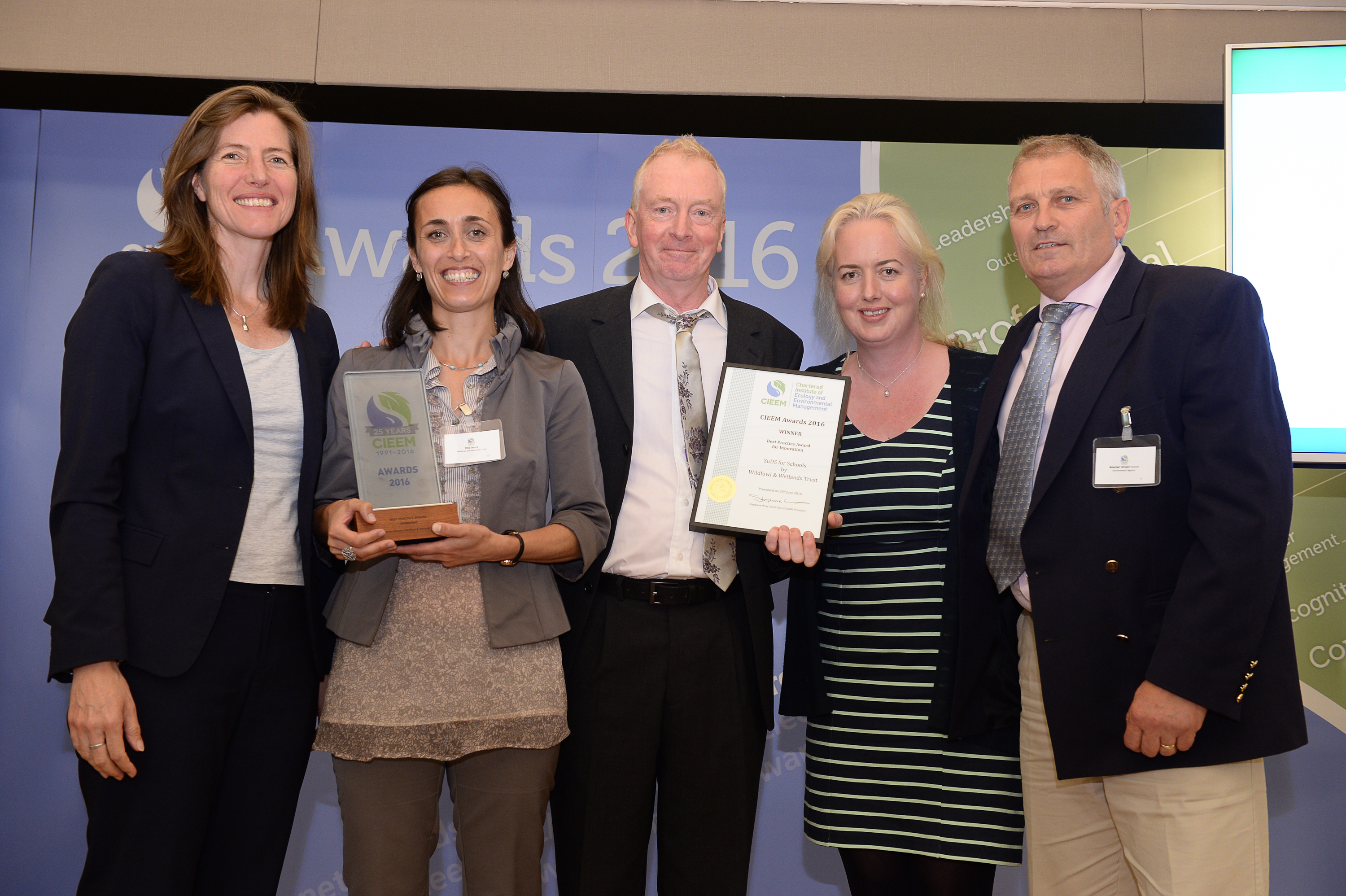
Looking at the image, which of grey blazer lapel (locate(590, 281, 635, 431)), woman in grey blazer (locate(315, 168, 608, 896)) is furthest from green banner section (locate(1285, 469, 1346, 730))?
woman in grey blazer (locate(315, 168, 608, 896))

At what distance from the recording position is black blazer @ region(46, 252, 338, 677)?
5.53 ft

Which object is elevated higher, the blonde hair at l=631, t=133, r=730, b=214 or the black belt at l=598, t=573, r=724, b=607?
the blonde hair at l=631, t=133, r=730, b=214

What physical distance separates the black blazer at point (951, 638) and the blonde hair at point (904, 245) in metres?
0.12

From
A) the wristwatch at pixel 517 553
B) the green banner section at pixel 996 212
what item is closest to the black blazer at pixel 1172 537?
the wristwatch at pixel 517 553

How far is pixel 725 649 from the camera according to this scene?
87.5 inches

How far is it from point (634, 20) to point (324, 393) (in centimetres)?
235

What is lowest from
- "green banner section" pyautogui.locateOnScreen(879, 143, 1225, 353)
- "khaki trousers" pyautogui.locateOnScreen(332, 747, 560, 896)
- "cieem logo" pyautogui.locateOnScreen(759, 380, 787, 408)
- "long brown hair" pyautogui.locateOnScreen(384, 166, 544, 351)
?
"khaki trousers" pyautogui.locateOnScreen(332, 747, 560, 896)

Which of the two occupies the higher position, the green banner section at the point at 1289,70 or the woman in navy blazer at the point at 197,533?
the green banner section at the point at 1289,70

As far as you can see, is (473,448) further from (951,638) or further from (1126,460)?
(1126,460)

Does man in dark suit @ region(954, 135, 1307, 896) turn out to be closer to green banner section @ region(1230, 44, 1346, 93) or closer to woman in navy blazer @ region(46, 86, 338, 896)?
green banner section @ region(1230, 44, 1346, 93)

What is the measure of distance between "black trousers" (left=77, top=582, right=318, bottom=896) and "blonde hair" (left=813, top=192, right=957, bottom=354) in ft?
5.32

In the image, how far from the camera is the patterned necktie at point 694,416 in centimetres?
225

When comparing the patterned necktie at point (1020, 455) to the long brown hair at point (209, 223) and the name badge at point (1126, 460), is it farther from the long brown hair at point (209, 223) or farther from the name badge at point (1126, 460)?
the long brown hair at point (209, 223)

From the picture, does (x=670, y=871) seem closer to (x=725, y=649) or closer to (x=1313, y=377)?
(x=725, y=649)
